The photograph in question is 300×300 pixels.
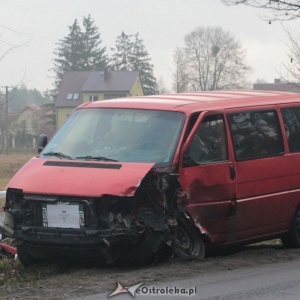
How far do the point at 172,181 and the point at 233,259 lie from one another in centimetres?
134

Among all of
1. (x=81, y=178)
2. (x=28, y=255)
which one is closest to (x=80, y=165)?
(x=81, y=178)

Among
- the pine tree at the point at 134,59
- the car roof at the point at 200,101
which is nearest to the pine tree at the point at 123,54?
the pine tree at the point at 134,59

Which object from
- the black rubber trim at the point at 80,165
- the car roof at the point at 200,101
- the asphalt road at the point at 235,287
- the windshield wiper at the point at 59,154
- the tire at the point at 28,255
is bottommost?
Result: the asphalt road at the point at 235,287

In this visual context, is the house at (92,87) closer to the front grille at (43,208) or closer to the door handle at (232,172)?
the door handle at (232,172)

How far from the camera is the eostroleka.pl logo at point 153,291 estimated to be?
714 cm

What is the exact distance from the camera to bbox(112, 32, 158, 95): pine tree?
299 ft

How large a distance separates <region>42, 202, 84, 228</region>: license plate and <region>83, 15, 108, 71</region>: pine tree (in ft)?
278

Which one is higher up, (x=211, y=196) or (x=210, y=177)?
(x=210, y=177)

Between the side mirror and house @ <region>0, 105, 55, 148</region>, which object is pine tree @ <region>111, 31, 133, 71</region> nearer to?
house @ <region>0, 105, 55, 148</region>

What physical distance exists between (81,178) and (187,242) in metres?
1.50

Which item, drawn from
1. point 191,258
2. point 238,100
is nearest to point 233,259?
point 191,258

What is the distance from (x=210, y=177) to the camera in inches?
352

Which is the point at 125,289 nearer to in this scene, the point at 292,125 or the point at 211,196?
the point at 211,196

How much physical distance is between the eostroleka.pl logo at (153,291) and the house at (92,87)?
72.6m
